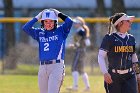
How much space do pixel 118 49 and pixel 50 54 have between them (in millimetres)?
1285

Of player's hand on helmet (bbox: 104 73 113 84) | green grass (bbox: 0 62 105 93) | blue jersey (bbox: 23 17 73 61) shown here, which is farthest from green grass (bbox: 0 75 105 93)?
player's hand on helmet (bbox: 104 73 113 84)

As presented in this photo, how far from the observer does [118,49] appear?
806 centimetres

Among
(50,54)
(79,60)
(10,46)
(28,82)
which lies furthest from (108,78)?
(10,46)

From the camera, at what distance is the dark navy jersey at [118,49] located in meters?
8.06

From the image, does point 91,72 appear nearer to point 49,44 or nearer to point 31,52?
point 31,52

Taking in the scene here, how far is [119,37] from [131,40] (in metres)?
0.19

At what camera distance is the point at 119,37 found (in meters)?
8.12

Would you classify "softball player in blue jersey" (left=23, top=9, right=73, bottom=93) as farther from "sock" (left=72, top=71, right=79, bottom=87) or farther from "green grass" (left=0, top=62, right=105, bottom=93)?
"sock" (left=72, top=71, right=79, bottom=87)

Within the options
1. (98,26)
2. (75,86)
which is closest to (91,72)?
(98,26)

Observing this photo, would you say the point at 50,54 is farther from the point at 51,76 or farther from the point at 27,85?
the point at 27,85

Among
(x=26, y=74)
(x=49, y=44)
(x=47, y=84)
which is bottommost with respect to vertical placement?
(x=26, y=74)

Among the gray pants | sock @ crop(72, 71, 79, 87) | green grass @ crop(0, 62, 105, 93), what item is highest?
the gray pants

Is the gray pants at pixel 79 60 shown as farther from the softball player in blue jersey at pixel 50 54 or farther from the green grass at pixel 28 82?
the softball player in blue jersey at pixel 50 54

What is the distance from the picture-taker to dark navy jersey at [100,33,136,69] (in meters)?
8.06
